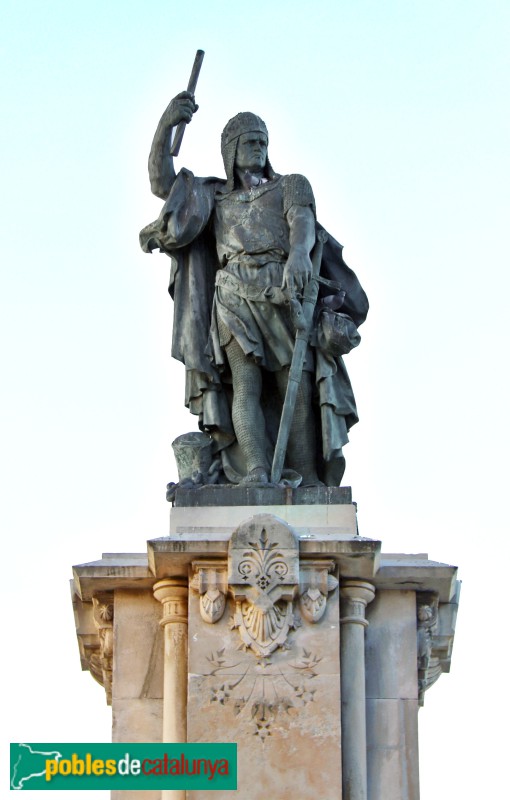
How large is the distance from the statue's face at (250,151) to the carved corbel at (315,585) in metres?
4.36

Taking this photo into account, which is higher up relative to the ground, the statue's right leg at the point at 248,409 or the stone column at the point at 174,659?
the statue's right leg at the point at 248,409

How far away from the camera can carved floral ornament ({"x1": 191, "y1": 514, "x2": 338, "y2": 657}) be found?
16172 millimetres

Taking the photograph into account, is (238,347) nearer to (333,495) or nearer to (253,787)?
(333,495)

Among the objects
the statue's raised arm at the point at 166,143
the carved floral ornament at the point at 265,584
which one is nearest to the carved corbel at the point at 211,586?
the carved floral ornament at the point at 265,584

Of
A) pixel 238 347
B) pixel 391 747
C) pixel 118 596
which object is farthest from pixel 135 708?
pixel 238 347

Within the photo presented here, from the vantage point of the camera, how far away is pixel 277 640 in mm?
16156

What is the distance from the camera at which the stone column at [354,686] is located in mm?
15922

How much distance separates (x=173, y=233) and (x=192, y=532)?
308cm

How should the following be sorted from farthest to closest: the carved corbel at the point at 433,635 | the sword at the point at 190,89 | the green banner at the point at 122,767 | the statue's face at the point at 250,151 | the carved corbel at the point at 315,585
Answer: the statue's face at the point at 250,151, the sword at the point at 190,89, the carved corbel at the point at 433,635, the carved corbel at the point at 315,585, the green banner at the point at 122,767

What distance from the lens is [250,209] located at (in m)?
18.5

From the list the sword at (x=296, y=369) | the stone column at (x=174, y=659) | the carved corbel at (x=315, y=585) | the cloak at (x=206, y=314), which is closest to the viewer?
the stone column at (x=174, y=659)

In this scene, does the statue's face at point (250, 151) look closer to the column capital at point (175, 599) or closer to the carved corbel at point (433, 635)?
the column capital at point (175, 599)

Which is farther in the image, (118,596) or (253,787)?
(118,596)

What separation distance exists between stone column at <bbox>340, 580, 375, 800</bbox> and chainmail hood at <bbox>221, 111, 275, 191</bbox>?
447 cm
